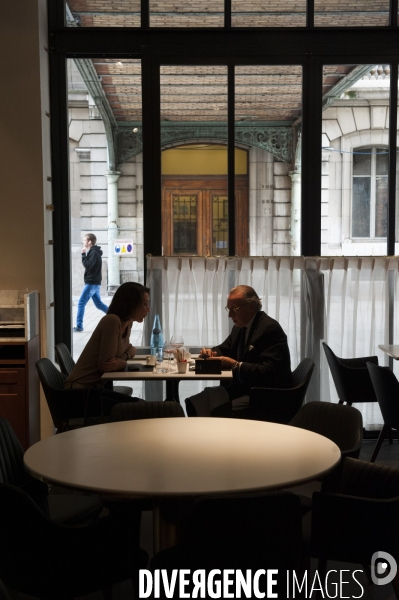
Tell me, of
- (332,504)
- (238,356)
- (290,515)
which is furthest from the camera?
(238,356)

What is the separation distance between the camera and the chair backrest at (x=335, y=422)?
3605 mm

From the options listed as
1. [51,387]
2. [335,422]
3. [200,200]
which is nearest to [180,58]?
[200,200]

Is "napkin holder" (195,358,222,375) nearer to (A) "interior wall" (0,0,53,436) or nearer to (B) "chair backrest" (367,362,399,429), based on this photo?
(B) "chair backrest" (367,362,399,429)

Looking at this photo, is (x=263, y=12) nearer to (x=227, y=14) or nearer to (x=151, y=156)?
(x=227, y=14)

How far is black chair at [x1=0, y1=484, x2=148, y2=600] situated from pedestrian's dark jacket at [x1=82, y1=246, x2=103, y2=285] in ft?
13.1

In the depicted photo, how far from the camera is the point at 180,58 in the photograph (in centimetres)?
635

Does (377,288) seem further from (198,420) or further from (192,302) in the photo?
(198,420)

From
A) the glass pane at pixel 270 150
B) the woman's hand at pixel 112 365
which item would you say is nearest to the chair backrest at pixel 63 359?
the woman's hand at pixel 112 365

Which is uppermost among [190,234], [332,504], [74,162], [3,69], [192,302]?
[3,69]

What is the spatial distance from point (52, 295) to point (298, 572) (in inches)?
170

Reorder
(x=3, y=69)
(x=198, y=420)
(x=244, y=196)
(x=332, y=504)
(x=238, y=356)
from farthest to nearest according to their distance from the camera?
(x=244, y=196) → (x=3, y=69) → (x=238, y=356) → (x=198, y=420) → (x=332, y=504)

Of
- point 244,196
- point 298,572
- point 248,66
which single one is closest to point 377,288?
point 244,196

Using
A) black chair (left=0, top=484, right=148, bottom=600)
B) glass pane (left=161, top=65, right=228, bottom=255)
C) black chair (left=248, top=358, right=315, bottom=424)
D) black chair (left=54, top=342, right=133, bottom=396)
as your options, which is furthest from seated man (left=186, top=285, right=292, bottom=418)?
black chair (left=0, top=484, right=148, bottom=600)

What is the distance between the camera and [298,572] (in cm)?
251
